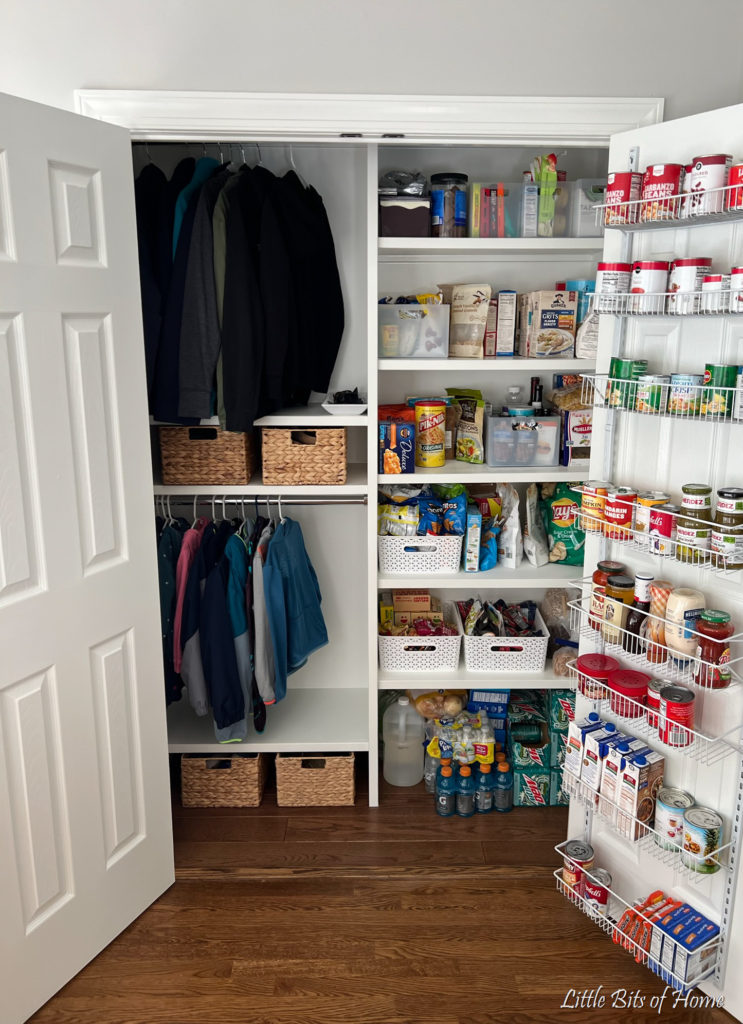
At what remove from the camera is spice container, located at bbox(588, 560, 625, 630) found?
6.95 ft

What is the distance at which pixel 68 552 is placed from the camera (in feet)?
6.45

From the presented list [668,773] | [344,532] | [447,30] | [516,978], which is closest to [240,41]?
[447,30]

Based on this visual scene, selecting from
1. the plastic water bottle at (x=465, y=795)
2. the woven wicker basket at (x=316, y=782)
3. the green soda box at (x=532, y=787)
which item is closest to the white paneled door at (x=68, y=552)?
the woven wicker basket at (x=316, y=782)

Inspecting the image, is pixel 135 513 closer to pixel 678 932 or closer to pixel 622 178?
pixel 622 178

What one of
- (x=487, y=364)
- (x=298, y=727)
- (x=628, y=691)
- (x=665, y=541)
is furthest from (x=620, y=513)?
(x=298, y=727)

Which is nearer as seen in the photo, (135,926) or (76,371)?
(76,371)

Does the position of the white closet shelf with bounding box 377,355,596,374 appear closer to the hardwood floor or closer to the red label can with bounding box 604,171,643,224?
the red label can with bounding box 604,171,643,224

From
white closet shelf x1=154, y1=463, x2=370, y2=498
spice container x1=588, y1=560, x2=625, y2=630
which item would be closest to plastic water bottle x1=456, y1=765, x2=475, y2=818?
spice container x1=588, y1=560, x2=625, y2=630

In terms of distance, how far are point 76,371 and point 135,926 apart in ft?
5.19

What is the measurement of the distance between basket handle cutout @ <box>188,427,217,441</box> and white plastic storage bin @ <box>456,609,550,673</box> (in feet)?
3.69

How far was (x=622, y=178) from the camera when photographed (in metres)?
1.93

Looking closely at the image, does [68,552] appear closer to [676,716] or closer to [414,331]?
[414,331]

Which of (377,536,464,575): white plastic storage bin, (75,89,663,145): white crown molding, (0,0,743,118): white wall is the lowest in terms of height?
(377,536,464,575): white plastic storage bin

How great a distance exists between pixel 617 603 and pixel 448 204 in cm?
139
